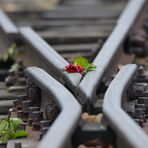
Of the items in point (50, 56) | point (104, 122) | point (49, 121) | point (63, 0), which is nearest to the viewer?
point (104, 122)

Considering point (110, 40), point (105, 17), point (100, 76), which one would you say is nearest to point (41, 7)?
point (105, 17)

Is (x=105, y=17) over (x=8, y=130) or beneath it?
over

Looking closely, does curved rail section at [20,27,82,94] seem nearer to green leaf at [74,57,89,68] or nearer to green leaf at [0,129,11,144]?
green leaf at [74,57,89,68]

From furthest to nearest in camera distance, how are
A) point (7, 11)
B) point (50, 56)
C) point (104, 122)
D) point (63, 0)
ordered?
1. point (63, 0)
2. point (7, 11)
3. point (50, 56)
4. point (104, 122)

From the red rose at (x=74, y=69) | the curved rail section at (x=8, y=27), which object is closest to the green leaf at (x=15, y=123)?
the red rose at (x=74, y=69)

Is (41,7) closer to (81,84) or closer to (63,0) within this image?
(63,0)

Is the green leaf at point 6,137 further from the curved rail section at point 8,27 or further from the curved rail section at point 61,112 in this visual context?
the curved rail section at point 8,27

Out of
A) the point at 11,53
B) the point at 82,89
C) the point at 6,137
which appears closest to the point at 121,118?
the point at 82,89
